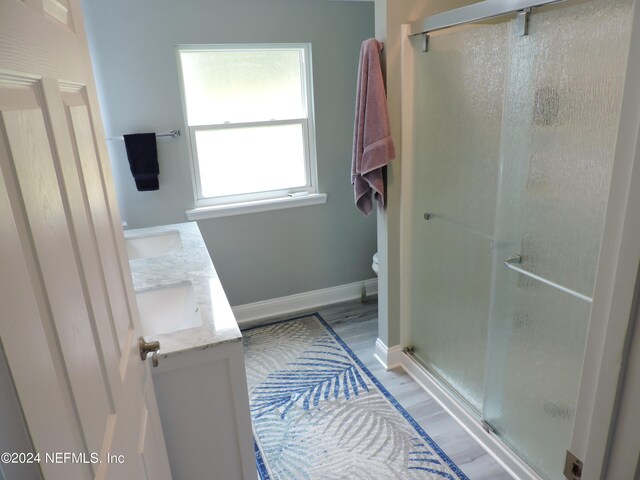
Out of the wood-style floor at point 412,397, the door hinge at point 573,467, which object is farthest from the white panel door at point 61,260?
the wood-style floor at point 412,397

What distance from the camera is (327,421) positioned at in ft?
7.22

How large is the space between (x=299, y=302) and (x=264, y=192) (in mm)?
893

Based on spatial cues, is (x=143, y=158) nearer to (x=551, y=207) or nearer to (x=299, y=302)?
(x=299, y=302)

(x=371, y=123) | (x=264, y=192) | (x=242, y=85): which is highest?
(x=242, y=85)

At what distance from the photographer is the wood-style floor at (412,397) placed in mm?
1907

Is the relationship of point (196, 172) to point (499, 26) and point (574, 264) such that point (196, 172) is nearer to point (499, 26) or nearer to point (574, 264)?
point (499, 26)

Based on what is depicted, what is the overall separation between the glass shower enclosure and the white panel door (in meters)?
1.25

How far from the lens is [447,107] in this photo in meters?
1.98

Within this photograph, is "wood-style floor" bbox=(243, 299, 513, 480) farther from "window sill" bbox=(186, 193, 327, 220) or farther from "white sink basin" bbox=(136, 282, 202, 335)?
"white sink basin" bbox=(136, 282, 202, 335)

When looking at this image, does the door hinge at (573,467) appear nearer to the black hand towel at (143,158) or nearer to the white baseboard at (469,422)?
the white baseboard at (469,422)

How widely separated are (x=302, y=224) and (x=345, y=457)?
66.0 inches

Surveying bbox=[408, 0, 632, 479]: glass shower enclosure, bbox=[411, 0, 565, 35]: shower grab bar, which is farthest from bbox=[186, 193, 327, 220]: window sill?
bbox=[411, 0, 565, 35]: shower grab bar

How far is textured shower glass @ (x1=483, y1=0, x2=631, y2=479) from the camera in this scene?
4.27 feet

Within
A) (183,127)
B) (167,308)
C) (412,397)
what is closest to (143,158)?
(183,127)
